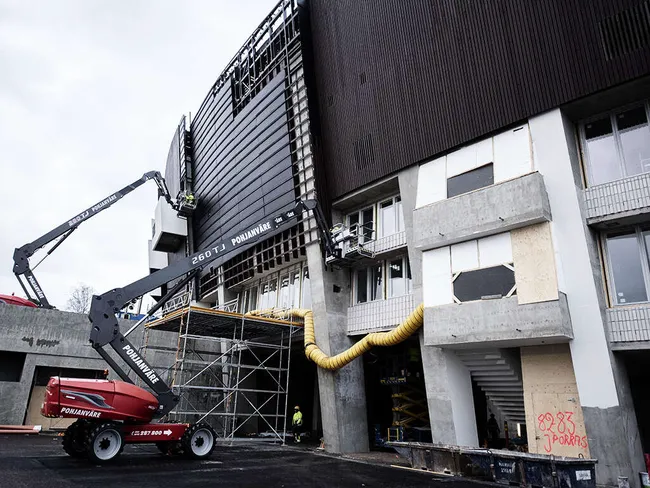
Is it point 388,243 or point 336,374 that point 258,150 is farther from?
point 336,374

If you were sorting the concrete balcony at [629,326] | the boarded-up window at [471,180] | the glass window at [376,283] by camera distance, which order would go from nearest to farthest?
1. the concrete balcony at [629,326]
2. the boarded-up window at [471,180]
3. the glass window at [376,283]

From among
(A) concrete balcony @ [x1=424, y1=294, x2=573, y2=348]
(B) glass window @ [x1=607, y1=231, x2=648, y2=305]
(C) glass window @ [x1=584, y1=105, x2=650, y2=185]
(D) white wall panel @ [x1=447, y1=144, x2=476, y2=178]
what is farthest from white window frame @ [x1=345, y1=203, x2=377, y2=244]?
(B) glass window @ [x1=607, y1=231, x2=648, y2=305]

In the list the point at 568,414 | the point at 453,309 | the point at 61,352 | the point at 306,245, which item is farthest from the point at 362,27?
the point at 61,352

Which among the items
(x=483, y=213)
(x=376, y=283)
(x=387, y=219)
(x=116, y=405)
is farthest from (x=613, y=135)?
(x=116, y=405)

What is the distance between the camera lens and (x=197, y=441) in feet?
49.2

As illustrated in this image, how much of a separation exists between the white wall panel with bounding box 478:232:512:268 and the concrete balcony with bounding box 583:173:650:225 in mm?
2368

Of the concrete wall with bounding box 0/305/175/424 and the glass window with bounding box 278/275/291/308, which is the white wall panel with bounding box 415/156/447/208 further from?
the concrete wall with bounding box 0/305/175/424

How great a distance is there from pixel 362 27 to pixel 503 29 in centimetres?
724

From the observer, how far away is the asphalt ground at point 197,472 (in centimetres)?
1045

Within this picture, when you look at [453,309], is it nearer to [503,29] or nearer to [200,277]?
[503,29]

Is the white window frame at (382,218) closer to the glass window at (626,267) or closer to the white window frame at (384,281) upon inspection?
the white window frame at (384,281)

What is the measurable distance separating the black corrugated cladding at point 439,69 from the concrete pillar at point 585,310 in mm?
1428

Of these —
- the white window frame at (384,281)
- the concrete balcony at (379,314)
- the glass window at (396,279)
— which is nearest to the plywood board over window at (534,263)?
the concrete balcony at (379,314)

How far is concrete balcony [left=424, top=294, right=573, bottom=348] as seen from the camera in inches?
523
